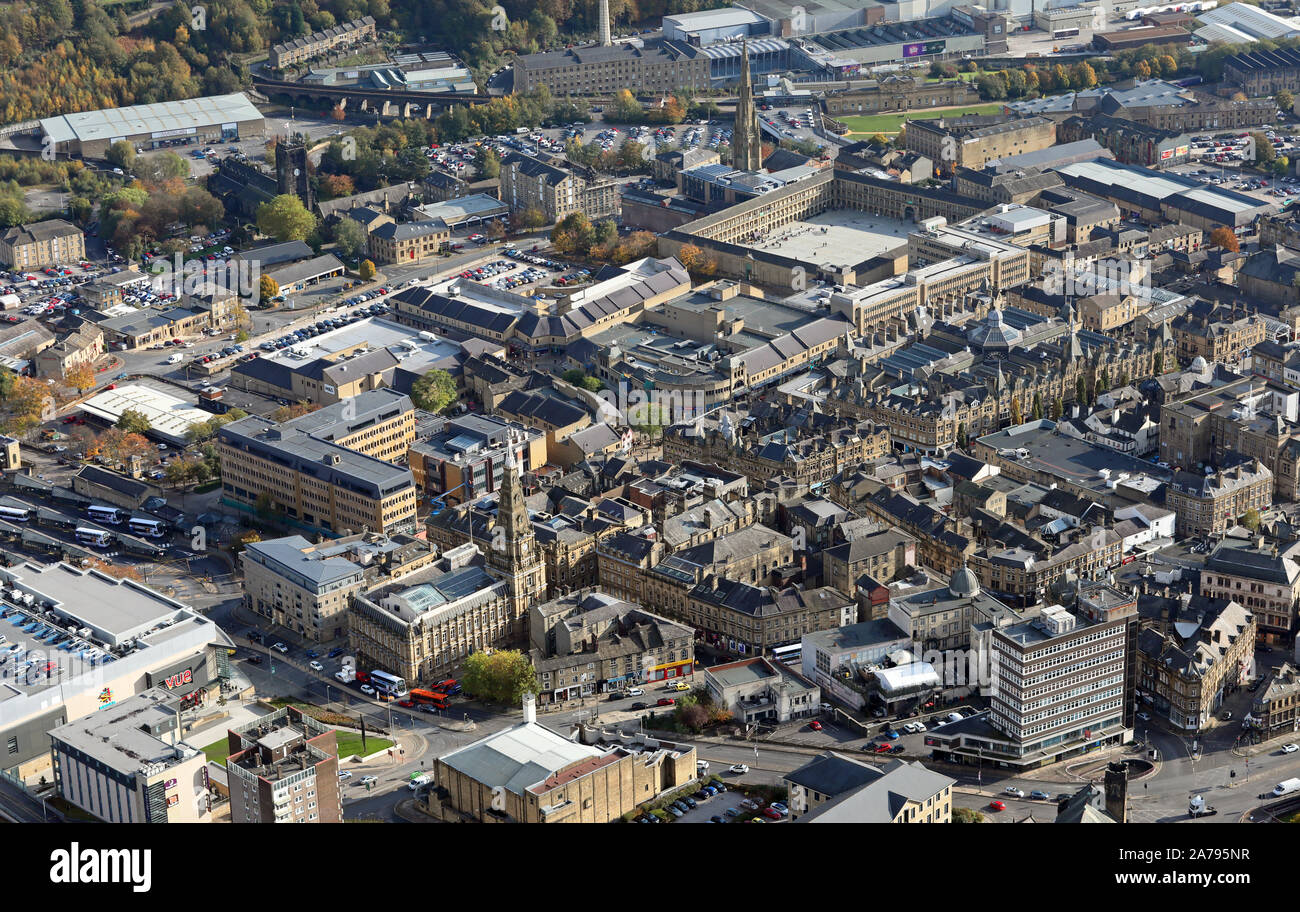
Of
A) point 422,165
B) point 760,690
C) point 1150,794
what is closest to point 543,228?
point 422,165

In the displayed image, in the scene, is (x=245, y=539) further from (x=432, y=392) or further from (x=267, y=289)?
(x=267, y=289)

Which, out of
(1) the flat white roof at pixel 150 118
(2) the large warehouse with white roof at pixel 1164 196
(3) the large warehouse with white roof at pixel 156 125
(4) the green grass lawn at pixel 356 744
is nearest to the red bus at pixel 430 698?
(4) the green grass lawn at pixel 356 744

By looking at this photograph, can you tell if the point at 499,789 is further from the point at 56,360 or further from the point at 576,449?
the point at 56,360

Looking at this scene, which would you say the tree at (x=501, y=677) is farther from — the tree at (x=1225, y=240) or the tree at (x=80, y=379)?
the tree at (x=1225, y=240)

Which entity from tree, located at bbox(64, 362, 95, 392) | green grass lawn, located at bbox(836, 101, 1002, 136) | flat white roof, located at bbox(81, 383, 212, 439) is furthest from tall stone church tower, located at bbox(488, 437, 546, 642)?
green grass lawn, located at bbox(836, 101, 1002, 136)

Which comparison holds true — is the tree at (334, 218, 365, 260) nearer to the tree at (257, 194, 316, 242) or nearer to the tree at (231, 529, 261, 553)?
the tree at (257, 194, 316, 242)

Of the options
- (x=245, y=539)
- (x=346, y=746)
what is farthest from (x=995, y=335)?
(x=346, y=746)
